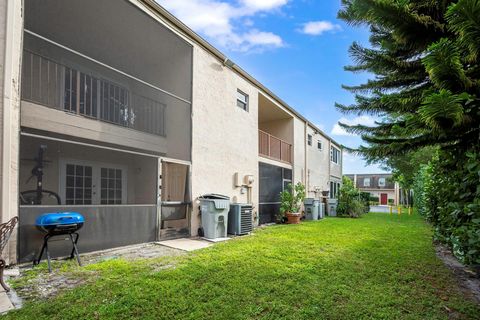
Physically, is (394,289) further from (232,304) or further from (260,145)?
(260,145)

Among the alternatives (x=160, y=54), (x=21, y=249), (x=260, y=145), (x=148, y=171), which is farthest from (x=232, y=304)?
(x=260, y=145)

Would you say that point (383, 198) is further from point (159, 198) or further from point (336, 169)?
point (159, 198)

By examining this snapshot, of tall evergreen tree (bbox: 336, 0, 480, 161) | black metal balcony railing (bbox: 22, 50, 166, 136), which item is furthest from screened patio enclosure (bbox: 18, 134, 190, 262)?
tall evergreen tree (bbox: 336, 0, 480, 161)

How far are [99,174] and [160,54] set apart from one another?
3927 millimetres

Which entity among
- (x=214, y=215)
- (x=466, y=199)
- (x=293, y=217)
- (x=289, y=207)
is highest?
(x=466, y=199)

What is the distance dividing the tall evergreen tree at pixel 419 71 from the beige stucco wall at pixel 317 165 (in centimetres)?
1366

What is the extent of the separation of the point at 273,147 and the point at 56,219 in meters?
10.8

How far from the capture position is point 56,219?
479cm

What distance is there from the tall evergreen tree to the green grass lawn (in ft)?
6.17

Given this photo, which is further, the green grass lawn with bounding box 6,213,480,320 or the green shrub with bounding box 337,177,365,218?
the green shrub with bounding box 337,177,365,218

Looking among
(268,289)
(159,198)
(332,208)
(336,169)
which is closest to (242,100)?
(159,198)

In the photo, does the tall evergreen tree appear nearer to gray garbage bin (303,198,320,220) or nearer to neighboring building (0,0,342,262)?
neighboring building (0,0,342,262)

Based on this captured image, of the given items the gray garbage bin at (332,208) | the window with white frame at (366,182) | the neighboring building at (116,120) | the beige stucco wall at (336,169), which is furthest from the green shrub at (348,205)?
the window with white frame at (366,182)

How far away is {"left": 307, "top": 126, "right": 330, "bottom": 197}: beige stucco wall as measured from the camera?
59.8 ft
